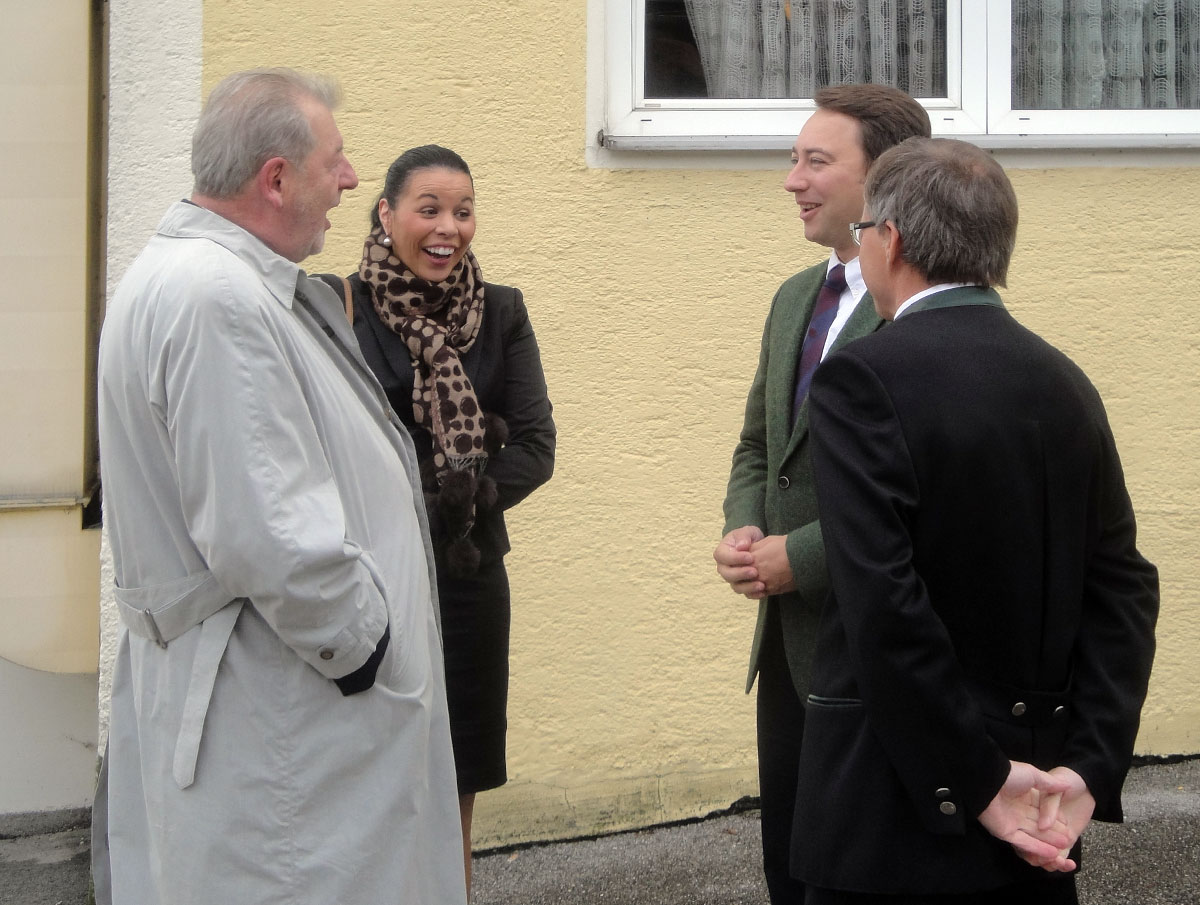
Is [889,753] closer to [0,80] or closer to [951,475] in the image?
[951,475]

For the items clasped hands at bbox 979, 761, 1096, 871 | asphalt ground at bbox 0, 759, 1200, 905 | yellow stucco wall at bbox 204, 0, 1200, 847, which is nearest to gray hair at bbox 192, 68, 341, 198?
clasped hands at bbox 979, 761, 1096, 871

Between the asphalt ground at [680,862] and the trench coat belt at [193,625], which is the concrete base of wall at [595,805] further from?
the trench coat belt at [193,625]

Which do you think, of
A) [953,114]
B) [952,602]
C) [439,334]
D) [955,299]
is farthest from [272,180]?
[953,114]

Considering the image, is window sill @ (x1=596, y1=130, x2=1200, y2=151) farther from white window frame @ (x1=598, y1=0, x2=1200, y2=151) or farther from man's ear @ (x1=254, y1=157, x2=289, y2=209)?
man's ear @ (x1=254, y1=157, x2=289, y2=209)

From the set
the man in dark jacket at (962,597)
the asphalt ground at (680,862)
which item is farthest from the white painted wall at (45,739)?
the man in dark jacket at (962,597)

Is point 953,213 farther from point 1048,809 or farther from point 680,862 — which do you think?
point 680,862

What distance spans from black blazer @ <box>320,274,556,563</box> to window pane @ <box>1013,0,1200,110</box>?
2.19 metres

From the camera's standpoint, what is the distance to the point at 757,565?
2496 millimetres

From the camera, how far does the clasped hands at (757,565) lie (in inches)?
96.7

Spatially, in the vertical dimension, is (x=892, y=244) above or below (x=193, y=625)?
above

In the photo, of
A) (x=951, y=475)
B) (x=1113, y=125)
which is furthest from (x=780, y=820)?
(x=1113, y=125)

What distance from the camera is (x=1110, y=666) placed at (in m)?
2.01

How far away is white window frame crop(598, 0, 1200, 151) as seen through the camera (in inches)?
158

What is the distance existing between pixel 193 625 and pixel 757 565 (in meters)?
1.03
